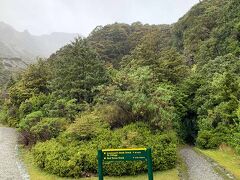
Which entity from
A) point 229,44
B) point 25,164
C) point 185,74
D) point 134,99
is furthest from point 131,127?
point 229,44

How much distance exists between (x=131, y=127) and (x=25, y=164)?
6.99 metres

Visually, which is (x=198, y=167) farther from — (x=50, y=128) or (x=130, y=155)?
(x=50, y=128)

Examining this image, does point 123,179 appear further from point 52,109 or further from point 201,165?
point 52,109

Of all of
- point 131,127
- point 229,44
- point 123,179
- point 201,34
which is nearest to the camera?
point 123,179

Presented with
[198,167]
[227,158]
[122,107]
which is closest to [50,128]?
[122,107]

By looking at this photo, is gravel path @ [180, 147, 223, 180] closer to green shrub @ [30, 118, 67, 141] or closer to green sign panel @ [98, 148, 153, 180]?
green sign panel @ [98, 148, 153, 180]

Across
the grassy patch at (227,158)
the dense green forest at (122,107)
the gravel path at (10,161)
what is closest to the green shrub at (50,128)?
the dense green forest at (122,107)

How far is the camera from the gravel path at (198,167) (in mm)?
19203

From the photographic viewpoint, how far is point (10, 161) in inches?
928

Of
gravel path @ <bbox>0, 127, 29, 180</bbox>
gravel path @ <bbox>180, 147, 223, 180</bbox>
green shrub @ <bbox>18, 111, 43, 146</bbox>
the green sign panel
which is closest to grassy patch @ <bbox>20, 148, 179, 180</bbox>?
gravel path @ <bbox>0, 127, 29, 180</bbox>

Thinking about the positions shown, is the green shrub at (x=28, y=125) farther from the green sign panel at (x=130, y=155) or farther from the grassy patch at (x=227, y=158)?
Answer: the green sign panel at (x=130, y=155)

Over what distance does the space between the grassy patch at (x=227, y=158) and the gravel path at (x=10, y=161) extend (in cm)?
1112

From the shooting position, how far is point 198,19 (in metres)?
62.3

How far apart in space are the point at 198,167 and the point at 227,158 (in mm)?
2505
